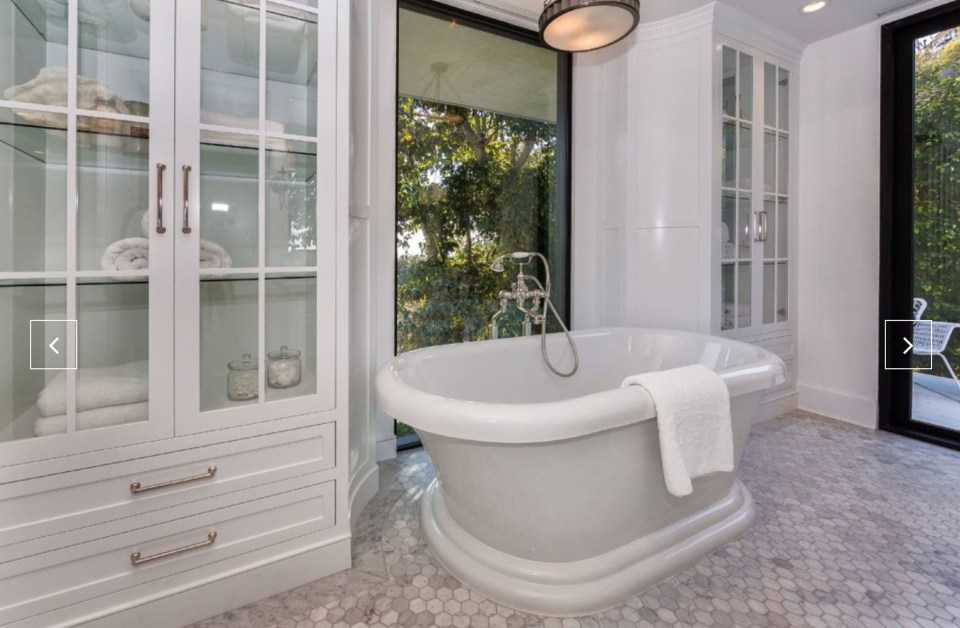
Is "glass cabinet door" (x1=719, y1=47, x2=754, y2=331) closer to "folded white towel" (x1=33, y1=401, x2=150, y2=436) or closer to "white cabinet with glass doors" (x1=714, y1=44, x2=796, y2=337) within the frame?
"white cabinet with glass doors" (x1=714, y1=44, x2=796, y2=337)

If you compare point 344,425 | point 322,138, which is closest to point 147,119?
point 322,138

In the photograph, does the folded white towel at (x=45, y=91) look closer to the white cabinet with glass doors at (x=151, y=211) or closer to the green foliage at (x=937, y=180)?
the white cabinet with glass doors at (x=151, y=211)

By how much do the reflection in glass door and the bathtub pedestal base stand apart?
187cm

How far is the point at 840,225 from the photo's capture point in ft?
9.22

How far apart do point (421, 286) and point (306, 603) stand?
153 cm

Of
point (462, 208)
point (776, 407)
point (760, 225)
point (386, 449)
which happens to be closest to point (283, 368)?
point (386, 449)

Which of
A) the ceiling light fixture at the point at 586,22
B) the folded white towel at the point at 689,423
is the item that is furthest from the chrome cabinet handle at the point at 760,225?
the folded white towel at the point at 689,423

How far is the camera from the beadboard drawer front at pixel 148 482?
1.07 metres

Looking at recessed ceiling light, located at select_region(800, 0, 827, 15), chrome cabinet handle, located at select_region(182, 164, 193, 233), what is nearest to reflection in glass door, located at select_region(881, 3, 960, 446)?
recessed ceiling light, located at select_region(800, 0, 827, 15)

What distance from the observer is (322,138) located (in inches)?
55.0

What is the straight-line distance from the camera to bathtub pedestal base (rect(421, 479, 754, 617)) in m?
1.30

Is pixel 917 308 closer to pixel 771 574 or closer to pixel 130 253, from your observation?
pixel 771 574

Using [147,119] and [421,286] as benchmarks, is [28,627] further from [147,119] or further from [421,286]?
[421,286]

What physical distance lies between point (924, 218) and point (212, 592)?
12.2ft
